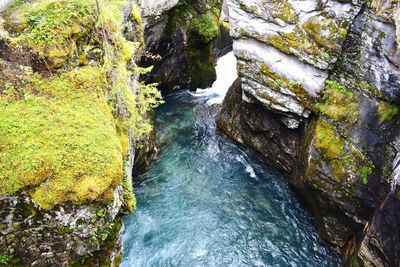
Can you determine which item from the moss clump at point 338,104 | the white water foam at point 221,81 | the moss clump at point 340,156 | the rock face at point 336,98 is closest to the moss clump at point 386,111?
the rock face at point 336,98

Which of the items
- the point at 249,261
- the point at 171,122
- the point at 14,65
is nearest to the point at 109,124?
the point at 14,65

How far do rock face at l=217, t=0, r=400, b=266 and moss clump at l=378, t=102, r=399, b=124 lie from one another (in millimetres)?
26

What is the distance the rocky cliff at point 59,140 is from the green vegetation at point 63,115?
0.05 feet

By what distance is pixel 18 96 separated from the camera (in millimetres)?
6547

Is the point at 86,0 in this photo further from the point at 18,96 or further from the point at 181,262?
the point at 181,262

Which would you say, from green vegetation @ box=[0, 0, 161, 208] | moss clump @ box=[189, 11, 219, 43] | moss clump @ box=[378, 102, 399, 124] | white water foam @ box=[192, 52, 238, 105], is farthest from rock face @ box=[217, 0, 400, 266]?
white water foam @ box=[192, 52, 238, 105]

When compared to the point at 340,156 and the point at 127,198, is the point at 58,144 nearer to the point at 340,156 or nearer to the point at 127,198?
the point at 127,198

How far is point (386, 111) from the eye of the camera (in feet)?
33.2

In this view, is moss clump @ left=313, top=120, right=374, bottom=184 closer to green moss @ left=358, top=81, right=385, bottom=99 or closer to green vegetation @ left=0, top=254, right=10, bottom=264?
green moss @ left=358, top=81, right=385, bottom=99

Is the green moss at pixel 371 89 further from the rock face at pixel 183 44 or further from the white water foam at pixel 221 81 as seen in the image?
the white water foam at pixel 221 81

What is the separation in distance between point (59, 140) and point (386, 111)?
8793 millimetres

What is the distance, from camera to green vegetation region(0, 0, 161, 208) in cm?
588

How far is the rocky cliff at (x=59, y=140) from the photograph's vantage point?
5812 millimetres

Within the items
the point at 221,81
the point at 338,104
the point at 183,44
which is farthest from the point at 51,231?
the point at 221,81
